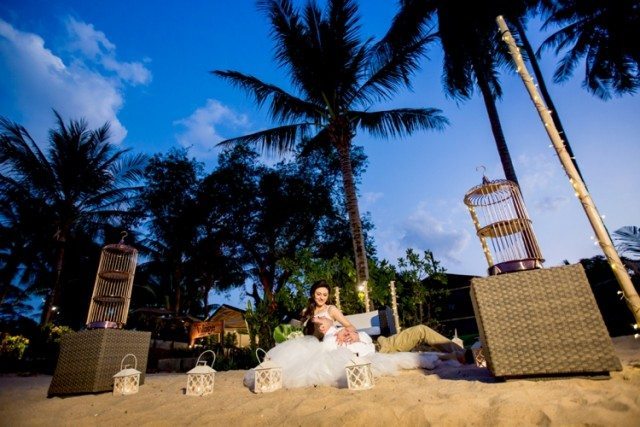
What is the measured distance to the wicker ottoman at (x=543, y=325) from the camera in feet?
6.14

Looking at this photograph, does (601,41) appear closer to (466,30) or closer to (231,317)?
(466,30)

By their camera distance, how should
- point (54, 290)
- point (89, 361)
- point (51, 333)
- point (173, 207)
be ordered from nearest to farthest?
1. point (89, 361)
2. point (51, 333)
3. point (54, 290)
4. point (173, 207)

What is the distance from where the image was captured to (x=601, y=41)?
38.4ft

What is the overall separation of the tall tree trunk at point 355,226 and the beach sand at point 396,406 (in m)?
4.07

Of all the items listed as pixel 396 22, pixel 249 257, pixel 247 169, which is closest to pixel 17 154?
pixel 247 169

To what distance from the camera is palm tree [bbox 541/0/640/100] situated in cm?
1040

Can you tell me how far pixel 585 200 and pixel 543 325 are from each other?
1.10 m

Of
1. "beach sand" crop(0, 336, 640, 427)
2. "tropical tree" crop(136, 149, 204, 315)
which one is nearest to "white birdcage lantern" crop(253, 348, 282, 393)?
"beach sand" crop(0, 336, 640, 427)

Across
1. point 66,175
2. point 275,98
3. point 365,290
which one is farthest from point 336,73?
point 66,175

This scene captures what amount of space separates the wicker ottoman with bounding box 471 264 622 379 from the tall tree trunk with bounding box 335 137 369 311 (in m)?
4.85

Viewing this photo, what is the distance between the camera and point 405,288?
25.5ft

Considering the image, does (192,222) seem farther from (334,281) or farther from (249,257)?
(334,281)

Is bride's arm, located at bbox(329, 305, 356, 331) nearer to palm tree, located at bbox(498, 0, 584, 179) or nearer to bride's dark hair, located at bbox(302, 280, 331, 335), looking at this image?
bride's dark hair, located at bbox(302, 280, 331, 335)

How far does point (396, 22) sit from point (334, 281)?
739 centimetres
